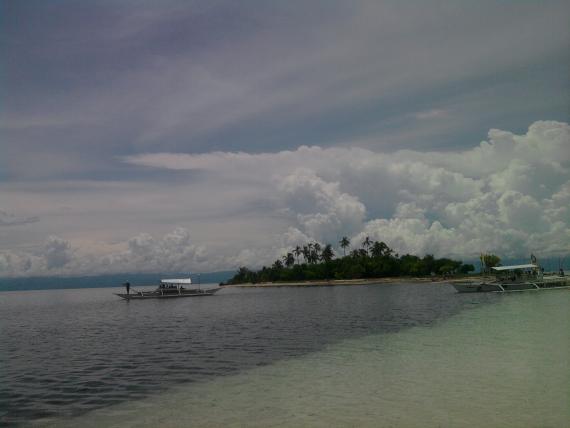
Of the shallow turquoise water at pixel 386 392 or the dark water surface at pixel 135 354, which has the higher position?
the shallow turquoise water at pixel 386 392

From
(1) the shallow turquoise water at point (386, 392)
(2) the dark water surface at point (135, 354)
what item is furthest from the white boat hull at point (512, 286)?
(1) the shallow turquoise water at point (386, 392)

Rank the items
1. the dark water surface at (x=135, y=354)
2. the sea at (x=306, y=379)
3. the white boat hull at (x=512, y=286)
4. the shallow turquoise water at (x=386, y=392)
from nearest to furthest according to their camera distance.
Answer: the shallow turquoise water at (x=386, y=392)
the sea at (x=306, y=379)
the dark water surface at (x=135, y=354)
the white boat hull at (x=512, y=286)

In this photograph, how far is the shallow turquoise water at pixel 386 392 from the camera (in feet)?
46.8

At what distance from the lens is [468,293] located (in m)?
85.4

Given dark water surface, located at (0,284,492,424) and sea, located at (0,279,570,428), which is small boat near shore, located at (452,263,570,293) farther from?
sea, located at (0,279,570,428)

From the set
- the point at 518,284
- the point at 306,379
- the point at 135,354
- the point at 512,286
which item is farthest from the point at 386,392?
the point at 518,284

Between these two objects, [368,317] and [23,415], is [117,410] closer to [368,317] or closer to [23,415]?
[23,415]

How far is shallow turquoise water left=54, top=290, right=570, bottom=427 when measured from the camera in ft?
46.8

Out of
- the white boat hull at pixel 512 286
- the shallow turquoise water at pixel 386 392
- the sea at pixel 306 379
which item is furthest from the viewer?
the white boat hull at pixel 512 286

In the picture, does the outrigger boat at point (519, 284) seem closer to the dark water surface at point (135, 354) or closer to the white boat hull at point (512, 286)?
the white boat hull at point (512, 286)

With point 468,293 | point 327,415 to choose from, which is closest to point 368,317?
point 327,415

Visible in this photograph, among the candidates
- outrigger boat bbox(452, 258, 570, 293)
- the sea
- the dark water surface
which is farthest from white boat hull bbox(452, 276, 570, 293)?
the sea

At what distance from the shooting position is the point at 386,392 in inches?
677

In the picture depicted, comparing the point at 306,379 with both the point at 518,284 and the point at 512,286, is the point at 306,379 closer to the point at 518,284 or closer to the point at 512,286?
the point at 512,286
